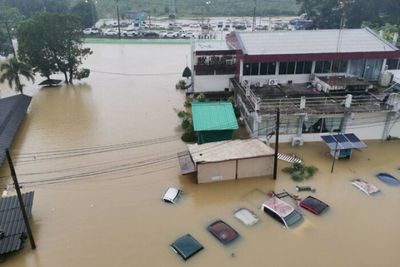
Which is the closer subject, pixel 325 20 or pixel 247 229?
pixel 247 229

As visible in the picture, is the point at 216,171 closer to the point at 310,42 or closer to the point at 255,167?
the point at 255,167

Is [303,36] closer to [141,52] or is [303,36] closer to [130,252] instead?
[130,252]

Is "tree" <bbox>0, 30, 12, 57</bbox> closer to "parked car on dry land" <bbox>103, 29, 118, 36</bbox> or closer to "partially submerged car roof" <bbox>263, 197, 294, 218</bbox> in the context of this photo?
"parked car on dry land" <bbox>103, 29, 118, 36</bbox>

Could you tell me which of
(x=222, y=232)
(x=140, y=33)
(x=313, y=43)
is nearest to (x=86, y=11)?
(x=140, y=33)

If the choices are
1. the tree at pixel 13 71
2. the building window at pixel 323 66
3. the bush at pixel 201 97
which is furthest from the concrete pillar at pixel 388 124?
the tree at pixel 13 71

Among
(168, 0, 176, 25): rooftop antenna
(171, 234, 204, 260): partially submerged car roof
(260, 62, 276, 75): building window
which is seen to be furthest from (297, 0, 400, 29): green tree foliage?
(171, 234, 204, 260): partially submerged car roof

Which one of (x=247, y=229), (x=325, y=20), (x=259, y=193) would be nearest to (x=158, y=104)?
(x=259, y=193)
